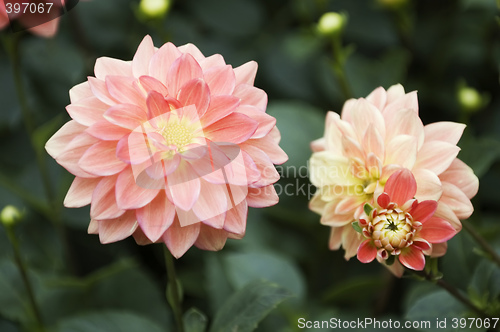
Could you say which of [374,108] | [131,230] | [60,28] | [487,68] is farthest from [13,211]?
[487,68]

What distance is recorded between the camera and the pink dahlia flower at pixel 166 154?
0.70 meters

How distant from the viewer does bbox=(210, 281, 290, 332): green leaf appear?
2.76 feet

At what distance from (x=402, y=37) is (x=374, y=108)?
0.79 m

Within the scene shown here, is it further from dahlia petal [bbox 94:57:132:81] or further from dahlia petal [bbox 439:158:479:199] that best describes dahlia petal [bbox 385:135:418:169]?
dahlia petal [bbox 94:57:132:81]

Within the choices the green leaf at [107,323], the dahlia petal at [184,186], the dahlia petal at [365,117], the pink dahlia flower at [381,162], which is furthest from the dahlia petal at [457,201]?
the green leaf at [107,323]

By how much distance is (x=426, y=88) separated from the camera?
1491mm

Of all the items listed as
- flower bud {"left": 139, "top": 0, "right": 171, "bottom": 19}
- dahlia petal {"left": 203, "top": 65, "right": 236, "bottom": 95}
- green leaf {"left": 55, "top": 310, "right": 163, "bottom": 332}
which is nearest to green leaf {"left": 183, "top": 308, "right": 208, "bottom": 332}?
green leaf {"left": 55, "top": 310, "right": 163, "bottom": 332}

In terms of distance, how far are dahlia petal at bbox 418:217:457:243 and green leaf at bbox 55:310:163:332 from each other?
56 centimetres

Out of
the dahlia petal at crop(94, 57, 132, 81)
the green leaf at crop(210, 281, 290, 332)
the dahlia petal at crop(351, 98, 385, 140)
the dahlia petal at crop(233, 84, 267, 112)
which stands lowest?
the green leaf at crop(210, 281, 290, 332)

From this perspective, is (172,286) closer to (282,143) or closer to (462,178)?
(462,178)

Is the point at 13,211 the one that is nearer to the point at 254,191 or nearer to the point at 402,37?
the point at 254,191

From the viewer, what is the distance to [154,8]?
109 centimetres

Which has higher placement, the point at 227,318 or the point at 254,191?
the point at 254,191

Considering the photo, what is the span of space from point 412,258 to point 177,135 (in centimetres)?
36
